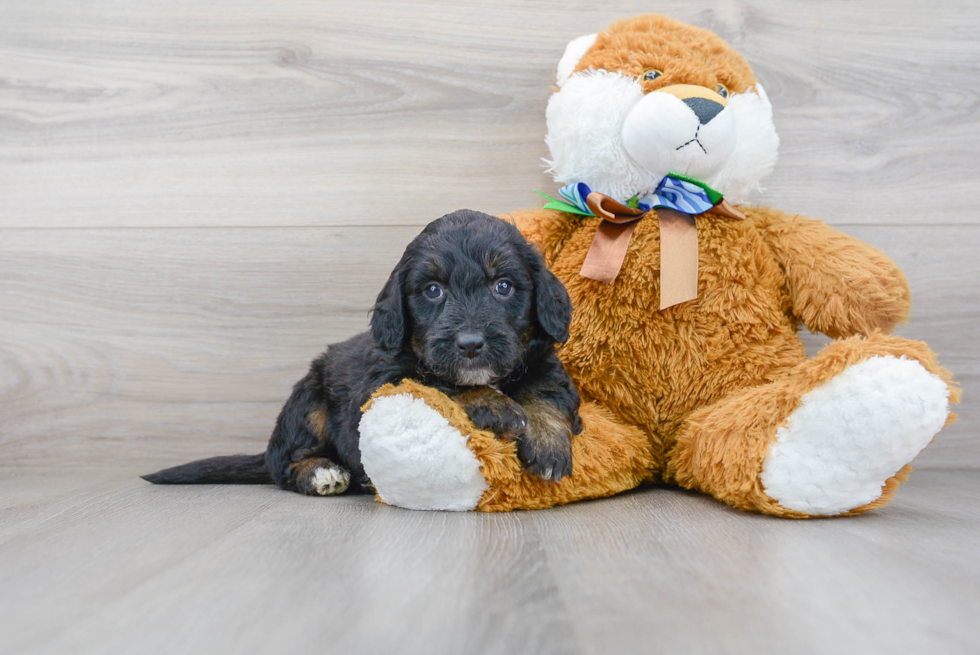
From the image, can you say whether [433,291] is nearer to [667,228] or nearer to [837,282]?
[667,228]

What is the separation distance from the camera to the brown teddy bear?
73.7 inches

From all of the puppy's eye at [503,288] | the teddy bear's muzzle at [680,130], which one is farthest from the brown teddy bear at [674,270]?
the puppy's eye at [503,288]

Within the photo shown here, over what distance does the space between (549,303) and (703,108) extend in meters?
0.67

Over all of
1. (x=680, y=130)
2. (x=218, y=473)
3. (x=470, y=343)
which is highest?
(x=680, y=130)

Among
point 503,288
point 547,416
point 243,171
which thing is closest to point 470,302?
point 503,288

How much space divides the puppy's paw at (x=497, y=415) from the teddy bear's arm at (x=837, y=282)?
881 mm

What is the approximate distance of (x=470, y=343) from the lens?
158 centimetres

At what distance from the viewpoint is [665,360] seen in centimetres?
198

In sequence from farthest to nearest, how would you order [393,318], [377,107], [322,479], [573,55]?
[377,107] < [573,55] < [322,479] < [393,318]

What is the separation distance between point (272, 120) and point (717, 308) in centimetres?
164

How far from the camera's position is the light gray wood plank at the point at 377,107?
8.23ft

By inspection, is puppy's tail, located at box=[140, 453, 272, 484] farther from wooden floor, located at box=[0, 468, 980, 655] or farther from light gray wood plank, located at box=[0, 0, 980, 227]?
light gray wood plank, located at box=[0, 0, 980, 227]

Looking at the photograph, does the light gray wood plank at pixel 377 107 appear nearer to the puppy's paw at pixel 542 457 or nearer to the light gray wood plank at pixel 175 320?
the light gray wood plank at pixel 175 320

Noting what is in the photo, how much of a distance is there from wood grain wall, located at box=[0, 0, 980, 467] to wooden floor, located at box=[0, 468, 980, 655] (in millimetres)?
864
